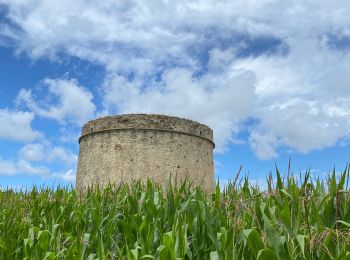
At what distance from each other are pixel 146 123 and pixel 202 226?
44.0ft

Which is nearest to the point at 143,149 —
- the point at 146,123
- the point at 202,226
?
the point at 146,123

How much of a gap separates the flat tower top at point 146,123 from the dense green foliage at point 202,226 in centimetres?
1078

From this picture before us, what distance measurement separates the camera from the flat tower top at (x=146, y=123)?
1755 cm

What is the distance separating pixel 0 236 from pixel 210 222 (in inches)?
141

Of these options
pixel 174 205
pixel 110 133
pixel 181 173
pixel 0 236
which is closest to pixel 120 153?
pixel 110 133

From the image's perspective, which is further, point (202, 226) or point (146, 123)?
point (146, 123)

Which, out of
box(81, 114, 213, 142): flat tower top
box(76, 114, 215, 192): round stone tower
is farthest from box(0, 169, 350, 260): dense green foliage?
box(81, 114, 213, 142): flat tower top

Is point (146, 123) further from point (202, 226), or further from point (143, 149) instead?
point (202, 226)

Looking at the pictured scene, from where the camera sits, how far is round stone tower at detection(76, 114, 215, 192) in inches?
687

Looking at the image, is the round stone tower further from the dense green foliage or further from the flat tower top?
the dense green foliage

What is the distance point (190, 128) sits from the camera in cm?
1831

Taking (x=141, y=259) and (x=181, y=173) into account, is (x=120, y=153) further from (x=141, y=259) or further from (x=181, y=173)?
(x=141, y=259)

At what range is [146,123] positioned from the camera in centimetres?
1753

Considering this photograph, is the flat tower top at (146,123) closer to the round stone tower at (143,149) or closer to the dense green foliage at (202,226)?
the round stone tower at (143,149)
